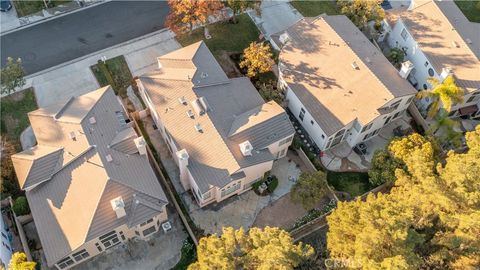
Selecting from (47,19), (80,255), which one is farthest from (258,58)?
(47,19)

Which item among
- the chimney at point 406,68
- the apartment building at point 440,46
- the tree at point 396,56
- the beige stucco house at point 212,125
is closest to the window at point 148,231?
the beige stucco house at point 212,125

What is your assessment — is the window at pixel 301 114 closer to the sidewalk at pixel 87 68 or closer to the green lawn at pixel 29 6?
the sidewalk at pixel 87 68

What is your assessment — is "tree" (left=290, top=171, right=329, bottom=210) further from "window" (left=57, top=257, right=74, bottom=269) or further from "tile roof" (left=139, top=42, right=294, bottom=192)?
"window" (left=57, top=257, right=74, bottom=269)

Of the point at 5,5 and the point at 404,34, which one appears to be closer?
the point at 404,34

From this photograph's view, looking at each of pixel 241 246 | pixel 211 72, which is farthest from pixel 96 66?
pixel 241 246

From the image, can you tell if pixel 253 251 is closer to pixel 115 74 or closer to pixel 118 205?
pixel 118 205
